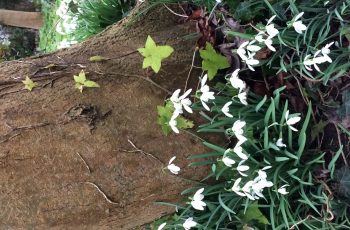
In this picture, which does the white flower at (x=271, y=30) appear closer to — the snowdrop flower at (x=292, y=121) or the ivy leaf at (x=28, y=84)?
the snowdrop flower at (x=292, y=121)

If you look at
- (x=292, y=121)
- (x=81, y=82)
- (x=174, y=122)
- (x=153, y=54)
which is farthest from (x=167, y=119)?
(x=292, y=121)

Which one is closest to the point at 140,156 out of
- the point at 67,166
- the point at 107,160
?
the point at 107,160

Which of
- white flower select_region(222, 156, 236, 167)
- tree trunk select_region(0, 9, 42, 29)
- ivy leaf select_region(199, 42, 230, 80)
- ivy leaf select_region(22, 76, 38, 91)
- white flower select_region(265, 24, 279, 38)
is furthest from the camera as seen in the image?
tree trunk select_region(0, 9, 42, 29)

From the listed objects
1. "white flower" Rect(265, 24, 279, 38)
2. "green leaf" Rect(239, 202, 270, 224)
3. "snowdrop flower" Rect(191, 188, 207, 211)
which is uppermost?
"white flower" Rect(265, 24, 279, 38)

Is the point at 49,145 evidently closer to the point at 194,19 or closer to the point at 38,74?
the point at 38,74

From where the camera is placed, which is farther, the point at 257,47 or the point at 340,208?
the point at 340,208

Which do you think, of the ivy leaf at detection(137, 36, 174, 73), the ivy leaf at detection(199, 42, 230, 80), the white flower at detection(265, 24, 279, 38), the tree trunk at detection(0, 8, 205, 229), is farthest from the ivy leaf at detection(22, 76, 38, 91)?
the white flower at detection(265, 24, 279, 38)

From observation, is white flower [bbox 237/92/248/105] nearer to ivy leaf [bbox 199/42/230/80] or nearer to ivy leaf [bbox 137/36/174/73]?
ivy leaf [bbox 199/42/230/80]
